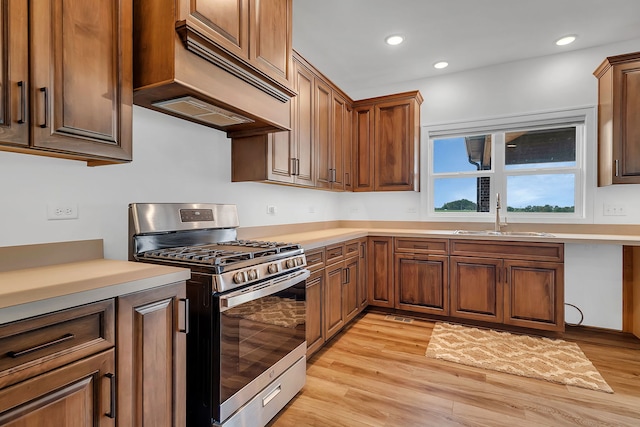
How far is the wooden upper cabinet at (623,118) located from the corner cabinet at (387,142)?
1694mm

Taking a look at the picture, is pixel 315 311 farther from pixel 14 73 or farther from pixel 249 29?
pixel 14 73

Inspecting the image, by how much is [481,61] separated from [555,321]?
8.76ft

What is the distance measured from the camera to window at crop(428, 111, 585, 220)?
11.0 feet

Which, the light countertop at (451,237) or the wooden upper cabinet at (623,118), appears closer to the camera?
the light countertop at (451,237)

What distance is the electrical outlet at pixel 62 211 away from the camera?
1.48 meters

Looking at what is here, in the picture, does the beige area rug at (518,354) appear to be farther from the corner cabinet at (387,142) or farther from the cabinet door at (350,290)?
the corner cabinet at (387,142)

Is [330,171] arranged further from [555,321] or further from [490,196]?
[555,321]

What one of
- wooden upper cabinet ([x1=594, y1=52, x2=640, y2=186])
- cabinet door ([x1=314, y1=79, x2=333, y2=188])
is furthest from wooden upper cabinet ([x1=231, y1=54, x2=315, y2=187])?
wooden upper cabinet ([x1=594, y1=52, x2=640, y2=186])

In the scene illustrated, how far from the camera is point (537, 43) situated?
311 cm

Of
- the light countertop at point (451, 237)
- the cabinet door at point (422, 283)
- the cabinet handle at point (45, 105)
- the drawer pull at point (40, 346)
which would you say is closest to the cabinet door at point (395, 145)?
the light countertop at point (451, 237)

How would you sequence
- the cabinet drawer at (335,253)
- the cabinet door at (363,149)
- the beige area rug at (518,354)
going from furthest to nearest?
the cabinet door at (363,149) < the cabinet drawer at (335,253) < the beige area rug at (518,354)

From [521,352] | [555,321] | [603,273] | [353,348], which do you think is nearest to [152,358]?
[353,348]

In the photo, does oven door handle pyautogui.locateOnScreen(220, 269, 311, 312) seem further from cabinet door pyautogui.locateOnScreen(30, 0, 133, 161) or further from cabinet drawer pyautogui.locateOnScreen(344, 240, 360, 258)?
cabinet drawer pyautogui.locateOnScreen(344, 240, 360, 258)

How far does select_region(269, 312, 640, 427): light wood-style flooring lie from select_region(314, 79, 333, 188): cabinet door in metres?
1.56
